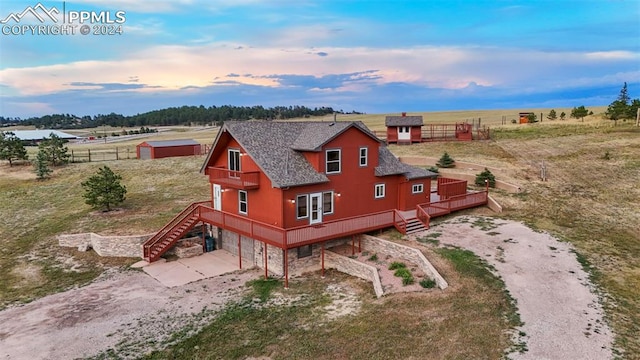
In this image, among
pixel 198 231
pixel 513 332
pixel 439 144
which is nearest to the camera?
pixel 513 332

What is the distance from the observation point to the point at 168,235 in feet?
89.7

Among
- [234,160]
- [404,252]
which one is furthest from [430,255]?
[234,160]

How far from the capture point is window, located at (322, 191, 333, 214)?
25188mm

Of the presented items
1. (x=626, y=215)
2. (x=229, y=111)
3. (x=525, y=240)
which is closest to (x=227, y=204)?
(x=525, y=240)

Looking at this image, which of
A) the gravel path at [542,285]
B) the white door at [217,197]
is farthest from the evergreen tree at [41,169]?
the gravel path at [542,285]

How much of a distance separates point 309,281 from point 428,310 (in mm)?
7314

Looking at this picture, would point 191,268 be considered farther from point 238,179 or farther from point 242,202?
point 238,179

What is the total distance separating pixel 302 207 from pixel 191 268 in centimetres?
719

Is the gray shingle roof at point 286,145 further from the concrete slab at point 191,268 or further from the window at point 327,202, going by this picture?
the concrete slab at point 191,268

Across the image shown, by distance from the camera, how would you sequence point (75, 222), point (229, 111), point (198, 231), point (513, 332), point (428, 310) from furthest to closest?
point (229, 111) → point (75, 222) → point (198, 231) → point (428, 310) → point (513, 332)

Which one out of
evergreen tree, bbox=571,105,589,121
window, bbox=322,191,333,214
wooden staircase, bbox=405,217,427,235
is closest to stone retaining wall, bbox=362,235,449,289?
wooden staircase, bbox=405,217,427,235

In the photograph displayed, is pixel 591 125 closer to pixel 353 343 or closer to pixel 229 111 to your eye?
pixel 353 343

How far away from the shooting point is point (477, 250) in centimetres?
2231

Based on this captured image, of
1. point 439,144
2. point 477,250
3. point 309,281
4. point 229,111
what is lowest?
point 309,281
